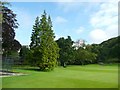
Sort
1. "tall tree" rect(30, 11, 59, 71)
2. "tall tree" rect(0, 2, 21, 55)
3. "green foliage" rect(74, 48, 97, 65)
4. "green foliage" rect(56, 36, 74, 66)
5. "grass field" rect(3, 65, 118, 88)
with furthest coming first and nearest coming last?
"green foliage" rect(74, 48, 97, 65), "green foliage" rect(56, 36, 74, 66), "tall tree" rect(30, 11, 59, 71), "tall tree" rect(0, 2, 21, 55), "grass field" rect(3, 65, 118, 88)

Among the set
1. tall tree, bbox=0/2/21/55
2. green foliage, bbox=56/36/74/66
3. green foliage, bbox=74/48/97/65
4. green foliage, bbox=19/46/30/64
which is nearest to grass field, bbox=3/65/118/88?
tall tree, bbox=0/2/21/55

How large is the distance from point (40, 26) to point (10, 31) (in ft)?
14.5

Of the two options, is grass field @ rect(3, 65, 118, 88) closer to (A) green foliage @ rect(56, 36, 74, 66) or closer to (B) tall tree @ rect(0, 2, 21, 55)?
(B) tall tree @ rect(0, 2, 21, 55)

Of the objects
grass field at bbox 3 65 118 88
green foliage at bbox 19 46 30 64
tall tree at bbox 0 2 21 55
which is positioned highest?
tall tree at bbox 0 2 21 55

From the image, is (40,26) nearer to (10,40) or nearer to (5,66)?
(10,40)

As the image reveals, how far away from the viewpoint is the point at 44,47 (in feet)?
106

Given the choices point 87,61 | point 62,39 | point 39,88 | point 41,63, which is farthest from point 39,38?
point 87,61

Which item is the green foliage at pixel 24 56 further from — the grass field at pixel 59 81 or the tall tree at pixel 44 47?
the grass field at pixel 59 81

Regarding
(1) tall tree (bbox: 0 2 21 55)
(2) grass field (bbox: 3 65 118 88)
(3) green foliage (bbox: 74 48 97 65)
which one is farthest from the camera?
(3) green foliage (bbox: 74 48 97 65)

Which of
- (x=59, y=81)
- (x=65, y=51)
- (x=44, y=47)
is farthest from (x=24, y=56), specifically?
(x=59, y=81)

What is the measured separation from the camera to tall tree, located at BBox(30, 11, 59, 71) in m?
31.8

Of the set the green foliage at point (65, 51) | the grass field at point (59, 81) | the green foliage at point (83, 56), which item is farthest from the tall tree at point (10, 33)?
the green foliage at point (83, 56)

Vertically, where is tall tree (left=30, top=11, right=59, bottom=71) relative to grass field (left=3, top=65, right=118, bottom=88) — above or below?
above

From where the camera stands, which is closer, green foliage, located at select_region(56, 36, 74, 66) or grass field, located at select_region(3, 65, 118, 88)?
grass field, located at select_region(3, 65, 118, 88)
